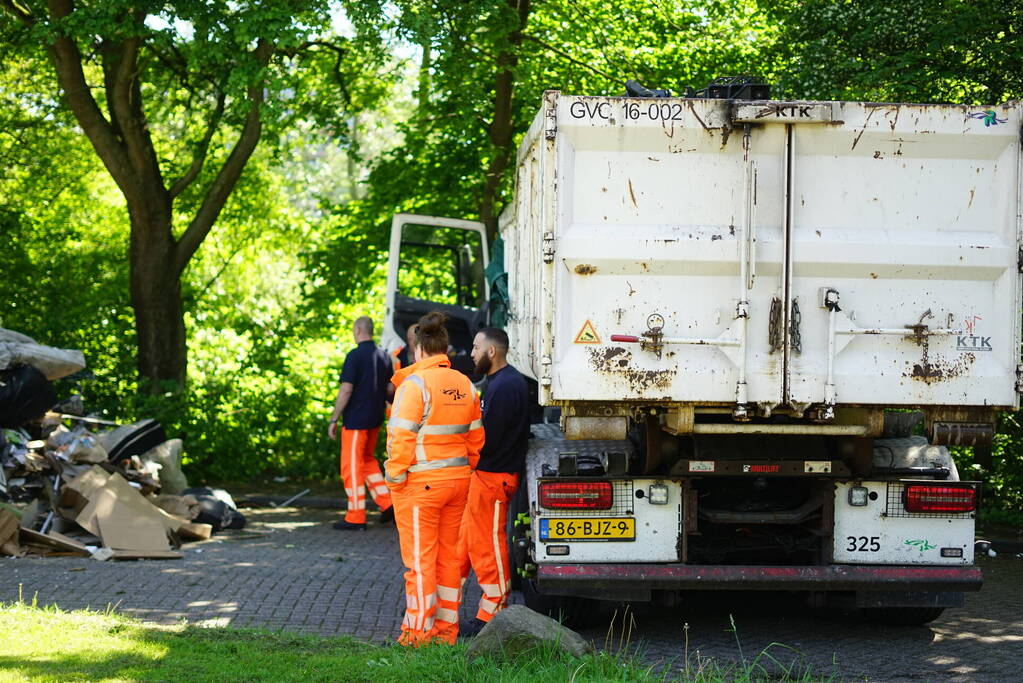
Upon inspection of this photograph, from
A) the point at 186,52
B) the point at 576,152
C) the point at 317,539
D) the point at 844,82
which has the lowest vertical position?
the point at 317,539

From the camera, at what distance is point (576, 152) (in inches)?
254

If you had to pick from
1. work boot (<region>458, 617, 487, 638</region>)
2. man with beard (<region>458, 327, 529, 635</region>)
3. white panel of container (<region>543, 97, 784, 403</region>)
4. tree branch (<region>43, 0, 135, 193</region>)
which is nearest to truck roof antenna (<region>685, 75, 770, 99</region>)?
white panel of container (<region>543, 97, 784, 403</region>)

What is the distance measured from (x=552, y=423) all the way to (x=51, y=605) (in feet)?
10.8

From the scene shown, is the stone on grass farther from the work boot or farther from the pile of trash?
the pile of trash

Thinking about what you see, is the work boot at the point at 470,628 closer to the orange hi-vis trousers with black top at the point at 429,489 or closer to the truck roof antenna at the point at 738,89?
the orange hi-vis trousers with black top at the point at 429,489

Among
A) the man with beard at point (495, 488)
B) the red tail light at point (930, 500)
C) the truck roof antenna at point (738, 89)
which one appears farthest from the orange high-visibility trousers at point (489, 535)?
the truck roof antenna at point (738, 89)

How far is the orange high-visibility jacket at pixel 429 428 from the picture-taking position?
21.6ft

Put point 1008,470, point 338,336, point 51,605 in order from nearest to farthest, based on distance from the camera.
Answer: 1. point 51,605
2. point 1008,470
3. point 338,336

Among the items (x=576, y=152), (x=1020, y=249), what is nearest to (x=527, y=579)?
(x=576, y=152)

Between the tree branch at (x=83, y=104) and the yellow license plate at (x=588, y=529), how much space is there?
804cm

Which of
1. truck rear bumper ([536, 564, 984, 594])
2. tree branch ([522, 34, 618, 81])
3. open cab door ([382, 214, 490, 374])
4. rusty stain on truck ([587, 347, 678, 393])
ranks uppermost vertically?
tree branch ([522, 34, 618, 81])

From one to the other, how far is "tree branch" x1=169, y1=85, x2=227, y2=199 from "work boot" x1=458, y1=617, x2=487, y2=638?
8111 mm

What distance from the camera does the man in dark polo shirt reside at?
36.6 ft

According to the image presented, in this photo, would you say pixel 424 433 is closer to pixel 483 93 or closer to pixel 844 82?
pixel 844 82
